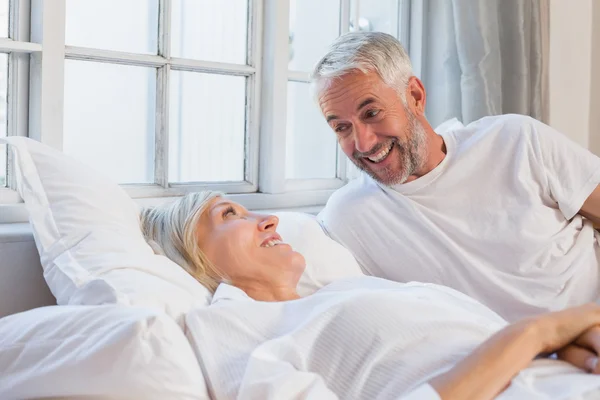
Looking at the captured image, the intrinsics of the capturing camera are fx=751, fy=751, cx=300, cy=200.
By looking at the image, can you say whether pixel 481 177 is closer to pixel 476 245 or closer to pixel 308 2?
pixel 476 245

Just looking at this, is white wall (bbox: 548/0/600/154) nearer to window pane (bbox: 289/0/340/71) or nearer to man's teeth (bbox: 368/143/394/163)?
window pane (bbox: 289/0/340/71)

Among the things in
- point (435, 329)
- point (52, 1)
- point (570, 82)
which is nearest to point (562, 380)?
point (435, 329)

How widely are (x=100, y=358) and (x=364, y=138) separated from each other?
101 cm

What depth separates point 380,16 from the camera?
9.40 ft

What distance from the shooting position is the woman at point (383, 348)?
115 centimetres

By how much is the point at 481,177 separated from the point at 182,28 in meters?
0.98

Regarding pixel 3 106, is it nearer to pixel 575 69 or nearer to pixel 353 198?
pixel 353 198

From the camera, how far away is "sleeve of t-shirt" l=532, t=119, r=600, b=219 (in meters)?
1.96

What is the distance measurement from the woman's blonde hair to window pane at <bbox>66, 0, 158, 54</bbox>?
639 mm

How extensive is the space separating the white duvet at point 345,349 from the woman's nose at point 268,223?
30 cm

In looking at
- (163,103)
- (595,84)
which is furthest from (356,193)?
(595,84)

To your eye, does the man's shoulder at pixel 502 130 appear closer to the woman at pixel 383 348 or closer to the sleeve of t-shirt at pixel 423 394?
the woman at pixel 383 348

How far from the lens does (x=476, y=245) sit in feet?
6.42

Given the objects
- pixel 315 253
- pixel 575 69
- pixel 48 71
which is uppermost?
pixel 575 69
